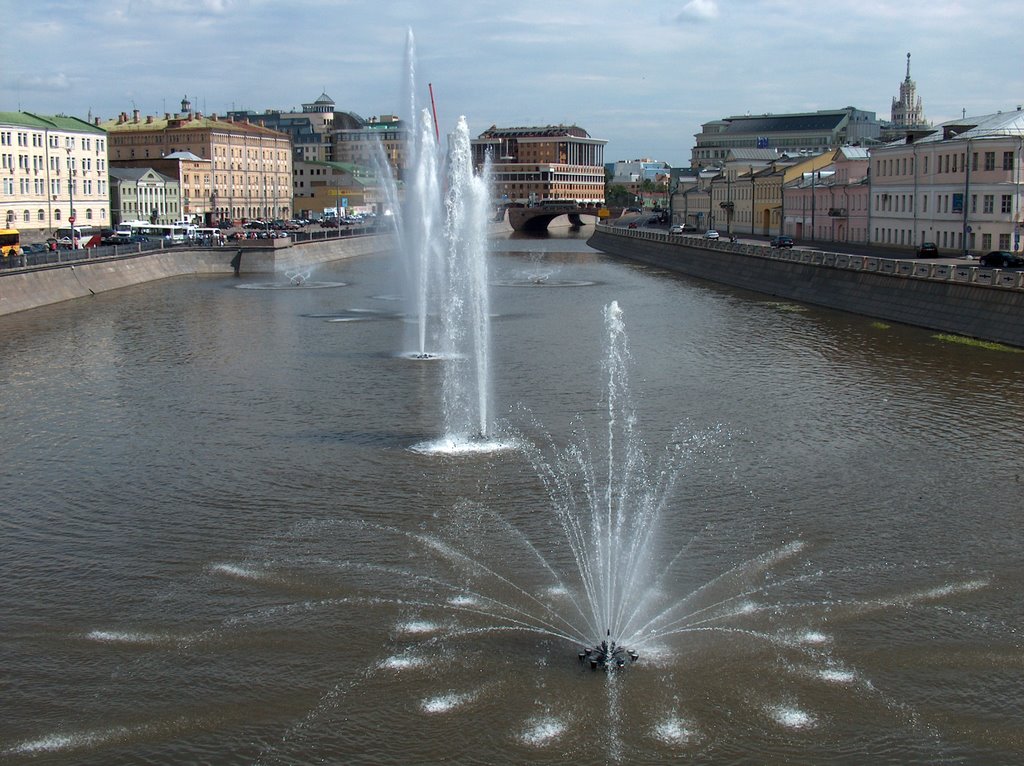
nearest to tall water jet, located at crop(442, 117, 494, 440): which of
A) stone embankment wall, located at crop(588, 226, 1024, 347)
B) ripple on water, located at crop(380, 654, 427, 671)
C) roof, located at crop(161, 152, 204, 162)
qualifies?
ripple on water, located at crop(380, 654, 427, 671)

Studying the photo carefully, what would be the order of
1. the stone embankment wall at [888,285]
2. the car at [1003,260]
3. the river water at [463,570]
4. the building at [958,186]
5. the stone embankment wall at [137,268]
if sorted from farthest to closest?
1. the building at [958,186]
2. the stone embankment wall at [137,268]
3. the car at [1003,260]
4. the stone embankment wall at [888,285]
5. the river water at [463,570]

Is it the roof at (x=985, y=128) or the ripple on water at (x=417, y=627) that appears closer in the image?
the ripple on water at (x=417, y=627)

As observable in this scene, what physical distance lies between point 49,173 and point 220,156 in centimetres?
4397

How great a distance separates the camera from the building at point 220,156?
134 m

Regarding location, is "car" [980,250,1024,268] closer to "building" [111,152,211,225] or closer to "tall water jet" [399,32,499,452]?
"tall water jet" [399,32,499,452]

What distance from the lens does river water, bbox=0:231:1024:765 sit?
1281cm

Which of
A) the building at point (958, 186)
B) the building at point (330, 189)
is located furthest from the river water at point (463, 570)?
the building at point (330, 189)

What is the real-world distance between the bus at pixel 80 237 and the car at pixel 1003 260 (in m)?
47.1

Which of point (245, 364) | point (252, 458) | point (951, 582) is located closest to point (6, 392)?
point (245, 364)

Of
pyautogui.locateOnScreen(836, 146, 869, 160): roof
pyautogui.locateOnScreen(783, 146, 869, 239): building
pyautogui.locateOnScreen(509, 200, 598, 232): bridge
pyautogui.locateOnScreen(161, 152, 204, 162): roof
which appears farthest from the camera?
pyautogui.locateOnScreen(509, 200, 598, 232): bridge

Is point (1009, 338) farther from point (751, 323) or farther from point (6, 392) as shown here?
point (6, 392)

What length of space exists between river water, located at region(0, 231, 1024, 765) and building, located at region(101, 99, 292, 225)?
10176 cm

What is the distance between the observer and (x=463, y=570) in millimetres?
17312

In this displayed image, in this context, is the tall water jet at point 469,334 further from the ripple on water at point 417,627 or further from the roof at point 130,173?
the roof at point 130,173
